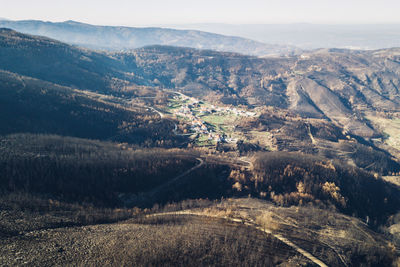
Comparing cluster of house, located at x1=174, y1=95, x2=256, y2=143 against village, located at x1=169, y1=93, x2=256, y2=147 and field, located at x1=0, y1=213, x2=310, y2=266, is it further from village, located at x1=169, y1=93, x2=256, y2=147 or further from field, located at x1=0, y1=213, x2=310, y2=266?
field, located at x1=0, y1=213, x2=310, y2=266

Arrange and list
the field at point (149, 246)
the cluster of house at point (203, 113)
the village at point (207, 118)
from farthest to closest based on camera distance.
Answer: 1. the village at point (207, 118)
2. the cluster of house at point (203, 113)
3. the field at point (149, 246)

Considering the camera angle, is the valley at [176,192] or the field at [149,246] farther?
the valley at [176,192]

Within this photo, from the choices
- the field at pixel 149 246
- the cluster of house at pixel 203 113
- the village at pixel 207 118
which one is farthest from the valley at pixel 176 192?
the village at pixel 207 118

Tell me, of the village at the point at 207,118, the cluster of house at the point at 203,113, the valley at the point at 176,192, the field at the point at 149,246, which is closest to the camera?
the field at the point at 149,246

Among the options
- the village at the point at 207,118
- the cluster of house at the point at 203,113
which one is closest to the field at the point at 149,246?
the cluster of house at the point at 203,113

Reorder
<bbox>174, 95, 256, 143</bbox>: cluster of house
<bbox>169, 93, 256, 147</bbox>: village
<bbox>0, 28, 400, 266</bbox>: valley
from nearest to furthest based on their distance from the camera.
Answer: <bbox>0, 28, 400, 266</bbox>: valley < <bbox>174, 95, 256, 143</bbox>: cluster of house < <bbox>169, 93, 256, 147</bbox>: village

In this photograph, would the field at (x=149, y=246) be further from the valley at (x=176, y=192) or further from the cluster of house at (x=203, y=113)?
the cluster of house at (x=203, y=113)

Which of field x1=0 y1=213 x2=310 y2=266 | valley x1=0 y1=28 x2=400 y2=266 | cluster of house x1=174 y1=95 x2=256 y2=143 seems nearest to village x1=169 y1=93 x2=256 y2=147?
cluster of house x1=174 y1=95 x2=256 y2=143

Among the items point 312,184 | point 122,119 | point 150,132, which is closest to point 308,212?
point 312,184

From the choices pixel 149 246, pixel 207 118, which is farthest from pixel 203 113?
pixel 149 246

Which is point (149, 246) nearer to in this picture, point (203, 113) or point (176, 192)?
point (176, 192)
